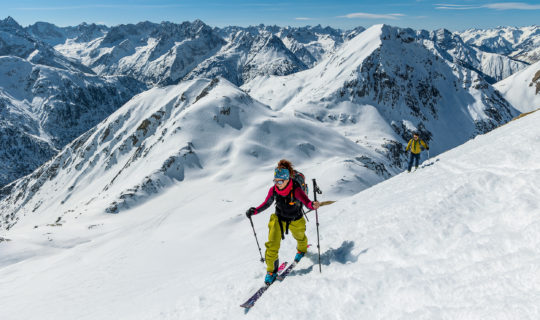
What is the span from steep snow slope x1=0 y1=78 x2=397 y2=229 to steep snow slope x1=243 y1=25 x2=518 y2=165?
45.6 metres

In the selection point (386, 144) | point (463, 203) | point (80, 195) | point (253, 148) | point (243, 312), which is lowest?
point (80, 195)

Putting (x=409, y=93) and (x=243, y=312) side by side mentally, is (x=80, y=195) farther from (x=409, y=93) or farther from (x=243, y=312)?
(x=409, y=93)

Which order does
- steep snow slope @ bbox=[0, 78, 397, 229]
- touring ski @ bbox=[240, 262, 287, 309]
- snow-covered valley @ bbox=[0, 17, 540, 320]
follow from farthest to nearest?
1. steep snow slope @ bbox=[0, 78, 397, 229]
2. touring ski @ bbox=[240, 262, 287, 309]
3. snow-covered valley @ bbox=[0, 17, 540, 320]

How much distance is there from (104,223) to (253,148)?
124 ft

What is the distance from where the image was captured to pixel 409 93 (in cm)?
17588

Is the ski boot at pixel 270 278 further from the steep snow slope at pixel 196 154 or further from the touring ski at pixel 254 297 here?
the steep snow slope at pixel 196 154

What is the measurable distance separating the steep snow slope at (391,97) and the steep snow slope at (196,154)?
4564cm

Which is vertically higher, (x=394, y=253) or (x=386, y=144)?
(x=394, y=253)

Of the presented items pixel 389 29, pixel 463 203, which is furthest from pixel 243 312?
pixel 389 29

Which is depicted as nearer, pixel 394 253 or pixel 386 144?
pixel 394 253

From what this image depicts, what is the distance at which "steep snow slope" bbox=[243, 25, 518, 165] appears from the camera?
488ft

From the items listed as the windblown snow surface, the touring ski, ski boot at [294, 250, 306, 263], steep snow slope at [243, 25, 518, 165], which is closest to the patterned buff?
ski boot at [294, 250, 306, 263]

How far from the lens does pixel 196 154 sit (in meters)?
76.1

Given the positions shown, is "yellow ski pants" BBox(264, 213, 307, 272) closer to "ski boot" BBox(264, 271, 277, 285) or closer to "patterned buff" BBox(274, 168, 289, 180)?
"ski boot" BBox(264, 271, 277, 285)
